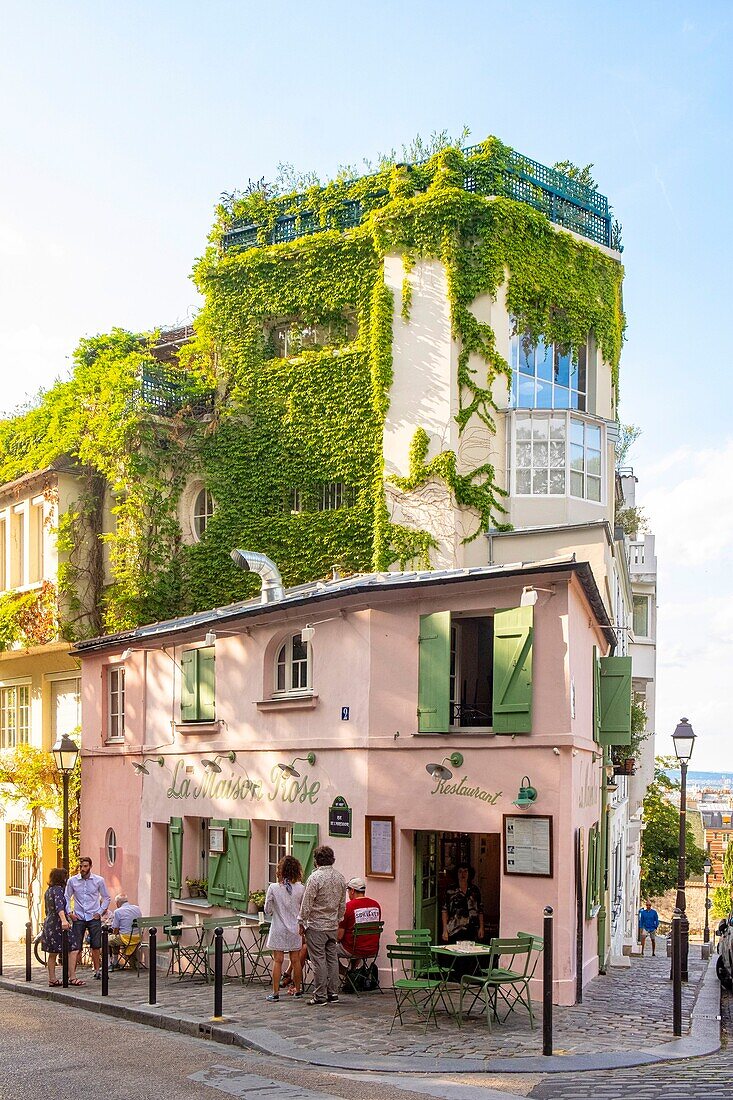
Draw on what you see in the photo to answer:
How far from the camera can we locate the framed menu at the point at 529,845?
14.1 meters

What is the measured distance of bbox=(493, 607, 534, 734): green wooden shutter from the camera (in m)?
14.5

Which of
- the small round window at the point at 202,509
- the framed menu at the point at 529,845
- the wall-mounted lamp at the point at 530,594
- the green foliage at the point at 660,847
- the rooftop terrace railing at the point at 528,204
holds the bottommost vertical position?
the green foliage at the point at 660,847

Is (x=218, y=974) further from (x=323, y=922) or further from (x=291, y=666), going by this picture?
(x=291, y=666)

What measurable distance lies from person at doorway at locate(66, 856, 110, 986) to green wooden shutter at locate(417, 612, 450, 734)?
5989mm

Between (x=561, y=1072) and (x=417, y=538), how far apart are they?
645 inches

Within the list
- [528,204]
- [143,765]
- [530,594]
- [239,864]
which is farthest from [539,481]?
[530,594]

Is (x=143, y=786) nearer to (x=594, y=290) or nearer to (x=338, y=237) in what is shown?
(x=338, y=237)

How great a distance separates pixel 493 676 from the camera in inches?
599

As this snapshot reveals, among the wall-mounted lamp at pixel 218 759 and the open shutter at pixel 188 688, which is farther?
the open shutter at pixel 188 688

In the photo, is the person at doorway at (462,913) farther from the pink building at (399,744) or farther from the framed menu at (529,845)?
the framed menu at (529,845)

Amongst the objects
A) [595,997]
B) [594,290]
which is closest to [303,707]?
[595,997]

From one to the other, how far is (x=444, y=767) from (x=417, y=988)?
299cm

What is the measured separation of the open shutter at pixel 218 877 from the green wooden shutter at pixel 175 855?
49.1 inches

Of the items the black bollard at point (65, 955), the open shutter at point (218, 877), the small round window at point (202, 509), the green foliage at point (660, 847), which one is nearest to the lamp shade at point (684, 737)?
the open shutter at point (218, 877)
